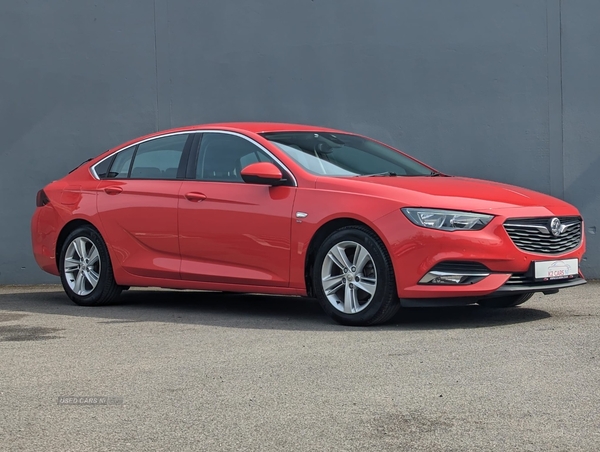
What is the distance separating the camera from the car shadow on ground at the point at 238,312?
7586 mm

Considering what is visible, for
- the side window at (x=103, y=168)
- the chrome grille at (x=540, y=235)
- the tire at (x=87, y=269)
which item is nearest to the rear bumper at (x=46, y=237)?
the tire at (x=87, y=269)

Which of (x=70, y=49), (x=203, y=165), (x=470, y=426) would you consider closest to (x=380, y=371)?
(x=470, y=426)

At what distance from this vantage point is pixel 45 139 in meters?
11.9

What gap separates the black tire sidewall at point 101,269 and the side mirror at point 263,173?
1.89 m

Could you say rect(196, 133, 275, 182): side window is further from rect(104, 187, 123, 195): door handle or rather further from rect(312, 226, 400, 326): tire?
rect(312, 226, 400, 326): tire

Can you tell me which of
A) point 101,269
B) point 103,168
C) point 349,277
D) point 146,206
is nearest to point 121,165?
point 103,168

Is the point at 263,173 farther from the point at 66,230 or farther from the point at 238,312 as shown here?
the point at 66,230

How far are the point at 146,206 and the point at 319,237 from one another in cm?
186

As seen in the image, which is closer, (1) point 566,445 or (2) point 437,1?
(1) point 566,445

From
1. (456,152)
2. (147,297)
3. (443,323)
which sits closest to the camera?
(443,323)

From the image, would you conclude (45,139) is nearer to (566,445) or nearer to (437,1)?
(437,1)

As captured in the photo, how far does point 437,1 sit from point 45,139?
15.5 ft

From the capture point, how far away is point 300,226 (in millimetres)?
7617

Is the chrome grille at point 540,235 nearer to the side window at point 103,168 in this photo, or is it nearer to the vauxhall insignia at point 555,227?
the vauxhall insignia at point 555,227
